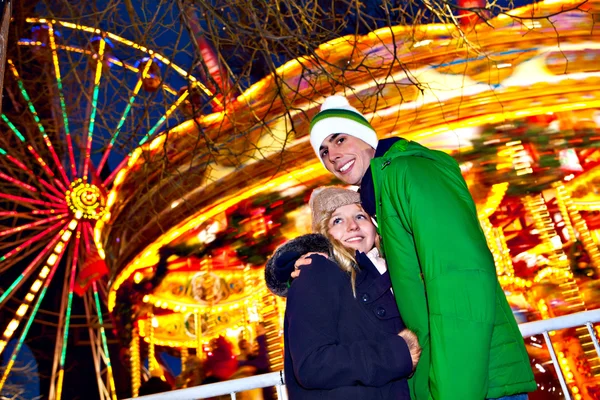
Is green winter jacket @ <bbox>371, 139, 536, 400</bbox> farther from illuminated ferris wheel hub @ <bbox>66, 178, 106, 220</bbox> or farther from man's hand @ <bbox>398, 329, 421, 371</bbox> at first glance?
illuminated ferris wheel hub @ <bbox>66, 178, 106, 220</bbox>

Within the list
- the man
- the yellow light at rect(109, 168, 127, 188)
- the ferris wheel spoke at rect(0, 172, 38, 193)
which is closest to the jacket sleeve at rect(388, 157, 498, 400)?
the man

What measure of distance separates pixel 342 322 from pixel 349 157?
774mm

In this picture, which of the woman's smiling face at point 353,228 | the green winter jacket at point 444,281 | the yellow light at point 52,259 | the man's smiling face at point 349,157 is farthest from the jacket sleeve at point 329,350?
the yellow light at point 52,259

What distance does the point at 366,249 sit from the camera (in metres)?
2.21

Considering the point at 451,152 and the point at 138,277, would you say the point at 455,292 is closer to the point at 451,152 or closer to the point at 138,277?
the point at 451,152

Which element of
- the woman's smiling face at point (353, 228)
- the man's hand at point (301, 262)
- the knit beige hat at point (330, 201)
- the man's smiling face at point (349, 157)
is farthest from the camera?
the man's smiling face at point (349, 157)

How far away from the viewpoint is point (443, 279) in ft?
5.36

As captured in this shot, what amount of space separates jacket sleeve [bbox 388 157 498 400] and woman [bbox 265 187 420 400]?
21 cm

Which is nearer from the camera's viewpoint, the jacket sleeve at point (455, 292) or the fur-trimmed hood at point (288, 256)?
the jacket sleeve at point (455, 292)

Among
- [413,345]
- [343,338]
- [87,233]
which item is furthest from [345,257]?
[87,233]

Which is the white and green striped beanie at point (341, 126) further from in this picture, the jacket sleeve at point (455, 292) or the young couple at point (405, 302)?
the jacket sleeve at point (455, 292)

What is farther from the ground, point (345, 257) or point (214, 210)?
point (214, 210)

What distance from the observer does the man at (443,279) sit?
1.60m

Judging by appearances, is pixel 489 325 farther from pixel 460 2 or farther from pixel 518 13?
pixel 460 2
